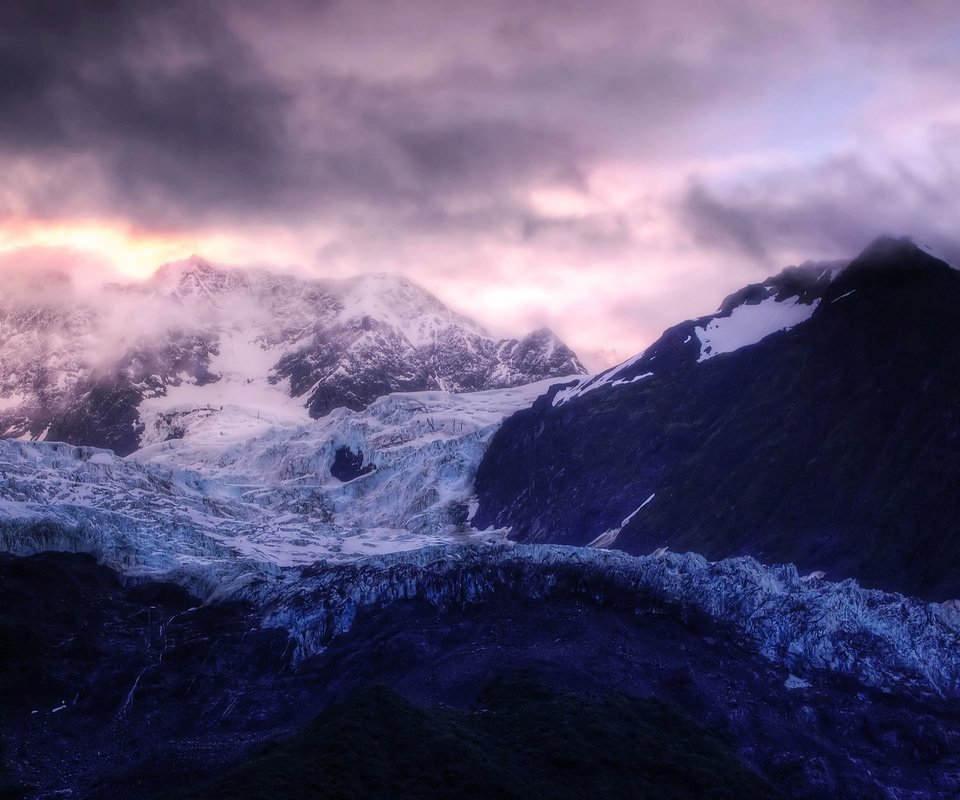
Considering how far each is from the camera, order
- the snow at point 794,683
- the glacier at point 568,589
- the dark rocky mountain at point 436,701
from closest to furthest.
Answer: the dark rocky mountain at point 436,701 → the snow at point 794,683 → the glacier at point 568,589

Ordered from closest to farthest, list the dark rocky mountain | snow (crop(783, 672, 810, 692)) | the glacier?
1. the dark rocky mountain
2. snow (crop(783, 672, 810, 692))
3. the glacier

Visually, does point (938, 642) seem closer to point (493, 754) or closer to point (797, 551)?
point (797, 551)

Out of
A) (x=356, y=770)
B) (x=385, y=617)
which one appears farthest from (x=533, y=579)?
(x=356, y=770)

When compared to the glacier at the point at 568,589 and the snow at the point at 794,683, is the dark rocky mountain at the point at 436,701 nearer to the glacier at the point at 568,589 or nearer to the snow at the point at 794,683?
the snow at the point at 794,683

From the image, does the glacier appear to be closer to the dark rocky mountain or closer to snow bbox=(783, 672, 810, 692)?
the dark rocky mountain

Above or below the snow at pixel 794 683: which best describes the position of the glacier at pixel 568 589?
above

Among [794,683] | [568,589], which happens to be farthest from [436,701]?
[794,683]

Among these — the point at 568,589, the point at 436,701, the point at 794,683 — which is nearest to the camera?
the point at 436,701

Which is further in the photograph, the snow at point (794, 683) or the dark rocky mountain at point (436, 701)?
the snow at point (794, 683)

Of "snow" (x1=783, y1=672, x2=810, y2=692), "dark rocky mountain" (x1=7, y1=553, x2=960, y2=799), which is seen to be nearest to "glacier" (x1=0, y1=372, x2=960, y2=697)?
"dark rocky mountain" (x1=7, y1=553, x2=960, y2=799)

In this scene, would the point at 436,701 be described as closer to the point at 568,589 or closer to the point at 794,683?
the point at 568,589

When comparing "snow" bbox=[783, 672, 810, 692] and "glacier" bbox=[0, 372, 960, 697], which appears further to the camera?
"glacier" bbox=[0, 372, 960, 697]

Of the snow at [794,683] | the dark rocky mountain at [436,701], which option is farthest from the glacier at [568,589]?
the snow at [794,683]

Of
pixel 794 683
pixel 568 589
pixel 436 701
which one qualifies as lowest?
pixel 794 683
